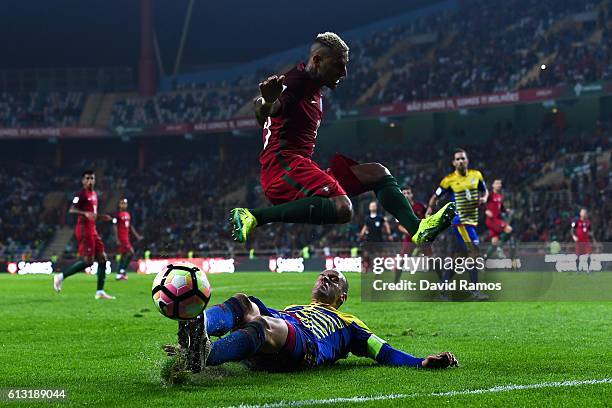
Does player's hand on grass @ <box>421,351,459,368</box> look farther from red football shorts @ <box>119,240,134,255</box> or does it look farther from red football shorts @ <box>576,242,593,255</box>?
red football shorts @ <box>119,240,134,255</box>

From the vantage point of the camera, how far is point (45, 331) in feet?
32.6

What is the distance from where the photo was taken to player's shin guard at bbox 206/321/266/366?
566 centimetres

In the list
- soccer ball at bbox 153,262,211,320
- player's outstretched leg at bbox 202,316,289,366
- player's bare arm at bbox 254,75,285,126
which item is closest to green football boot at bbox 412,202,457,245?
player's bare arm at bbox 254,75,285,126

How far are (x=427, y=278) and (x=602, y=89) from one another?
23898mm

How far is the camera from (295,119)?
7508 mm

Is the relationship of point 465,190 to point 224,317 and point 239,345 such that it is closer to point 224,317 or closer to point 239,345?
point 224,317

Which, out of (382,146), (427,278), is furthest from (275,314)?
(382,146)

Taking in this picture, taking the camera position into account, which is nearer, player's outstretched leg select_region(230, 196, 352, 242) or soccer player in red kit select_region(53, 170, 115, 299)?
player's outstretched leg select_region(230, 196, 352, 242)

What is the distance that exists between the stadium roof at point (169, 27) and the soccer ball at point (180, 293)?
5241cm

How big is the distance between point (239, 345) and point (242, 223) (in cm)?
178

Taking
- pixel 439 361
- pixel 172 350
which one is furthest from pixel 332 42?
pixel 172 350

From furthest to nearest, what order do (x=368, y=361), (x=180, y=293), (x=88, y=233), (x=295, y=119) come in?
(x=88, y=233)
(x=295, y=119)
(x=368, y=361)
(x=180, y=293)

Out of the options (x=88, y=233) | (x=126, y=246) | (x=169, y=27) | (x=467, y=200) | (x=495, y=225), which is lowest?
(x=126, y=246)

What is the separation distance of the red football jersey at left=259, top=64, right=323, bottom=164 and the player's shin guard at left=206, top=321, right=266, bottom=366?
2145 millimetres
